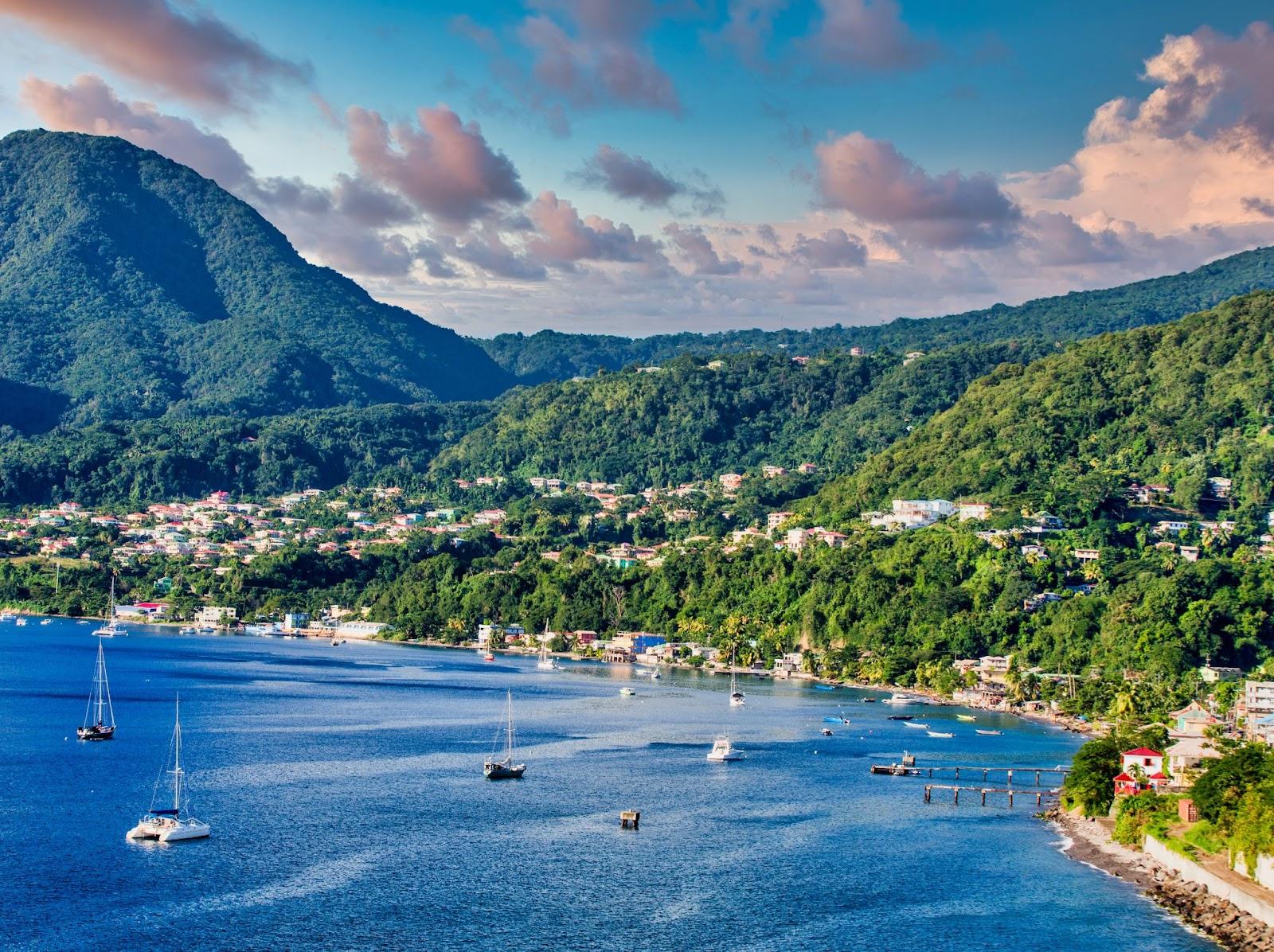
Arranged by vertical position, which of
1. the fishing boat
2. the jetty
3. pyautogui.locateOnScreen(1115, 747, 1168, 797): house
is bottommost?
the jetty

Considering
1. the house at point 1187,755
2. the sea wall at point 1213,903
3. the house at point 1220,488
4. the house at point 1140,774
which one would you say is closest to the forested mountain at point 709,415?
the house at point 1220,488

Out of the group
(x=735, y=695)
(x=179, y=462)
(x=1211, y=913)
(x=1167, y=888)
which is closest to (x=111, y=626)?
(x=735, y=695)

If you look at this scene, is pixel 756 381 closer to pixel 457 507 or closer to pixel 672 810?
pixel 457 507

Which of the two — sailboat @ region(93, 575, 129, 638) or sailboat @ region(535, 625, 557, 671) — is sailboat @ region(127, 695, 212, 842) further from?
sailboat @ region(93, 575, 129, 638)

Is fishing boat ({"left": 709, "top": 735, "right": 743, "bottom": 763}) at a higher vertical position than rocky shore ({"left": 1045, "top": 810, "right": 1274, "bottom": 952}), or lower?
higher

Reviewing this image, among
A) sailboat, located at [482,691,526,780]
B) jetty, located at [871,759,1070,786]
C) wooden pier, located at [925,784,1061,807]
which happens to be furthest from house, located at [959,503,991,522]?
sailboat, located at [482,691,526,780]

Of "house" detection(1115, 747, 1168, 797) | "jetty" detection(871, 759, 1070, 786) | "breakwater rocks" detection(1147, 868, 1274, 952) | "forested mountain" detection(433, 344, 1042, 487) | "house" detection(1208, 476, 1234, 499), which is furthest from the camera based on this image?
"forested mountain" detection(433, 344, 1042, 487)

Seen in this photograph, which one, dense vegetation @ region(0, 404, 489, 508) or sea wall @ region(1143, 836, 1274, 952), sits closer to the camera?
sea wall @ region(1143, 836, 1274, 952)

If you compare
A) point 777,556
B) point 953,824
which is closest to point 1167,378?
point 777,556
